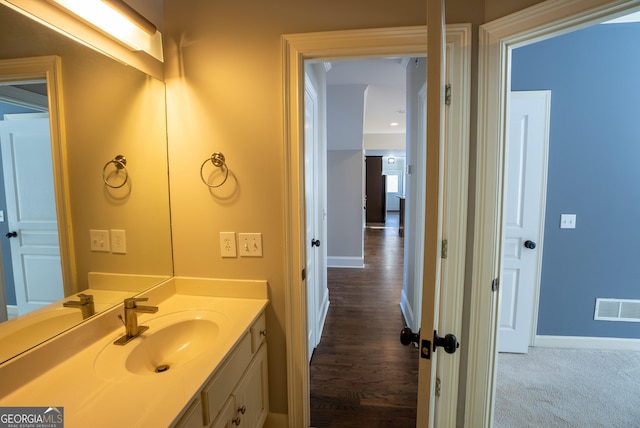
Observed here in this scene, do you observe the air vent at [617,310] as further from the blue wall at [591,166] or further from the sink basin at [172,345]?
the sink basin at [172,345]

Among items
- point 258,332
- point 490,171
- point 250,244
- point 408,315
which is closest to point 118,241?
point 250,244

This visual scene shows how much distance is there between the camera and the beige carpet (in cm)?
172

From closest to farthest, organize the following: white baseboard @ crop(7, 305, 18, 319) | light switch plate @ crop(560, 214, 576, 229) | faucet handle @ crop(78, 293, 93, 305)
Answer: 1. white baseboard @ crop(7, 305, 18, 319)
2. faucet handle @ crop(78, 293, 93, 305)
3. light switch plate @ crop(560, 214, 576, 229)

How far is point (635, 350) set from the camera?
2.37 m

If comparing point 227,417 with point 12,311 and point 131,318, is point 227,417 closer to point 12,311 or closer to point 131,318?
point 131,318

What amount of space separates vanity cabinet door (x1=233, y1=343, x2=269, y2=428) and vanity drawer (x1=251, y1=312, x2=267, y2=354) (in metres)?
0.05

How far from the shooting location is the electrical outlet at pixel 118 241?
130 centimetres

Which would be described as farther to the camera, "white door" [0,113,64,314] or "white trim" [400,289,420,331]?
"white trim" [400,289,420,331]

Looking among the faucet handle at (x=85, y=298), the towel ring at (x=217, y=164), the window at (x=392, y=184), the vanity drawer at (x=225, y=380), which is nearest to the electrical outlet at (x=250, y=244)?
the towel ring at (x=217, y=164)

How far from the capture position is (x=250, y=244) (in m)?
1.52

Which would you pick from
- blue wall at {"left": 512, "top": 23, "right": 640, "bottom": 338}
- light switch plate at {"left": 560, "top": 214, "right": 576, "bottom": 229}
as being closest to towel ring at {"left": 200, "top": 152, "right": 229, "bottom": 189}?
blue wall at {"left": 512, "top": 23, "right": 640, "bottom": 338}

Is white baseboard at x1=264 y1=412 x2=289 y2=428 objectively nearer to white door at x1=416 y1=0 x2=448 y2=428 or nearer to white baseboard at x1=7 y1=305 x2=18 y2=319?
white door at x1=416 y1=0 x2=448 y2=428

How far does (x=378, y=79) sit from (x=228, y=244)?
333 cm

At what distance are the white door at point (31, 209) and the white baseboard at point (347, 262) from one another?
409cm
